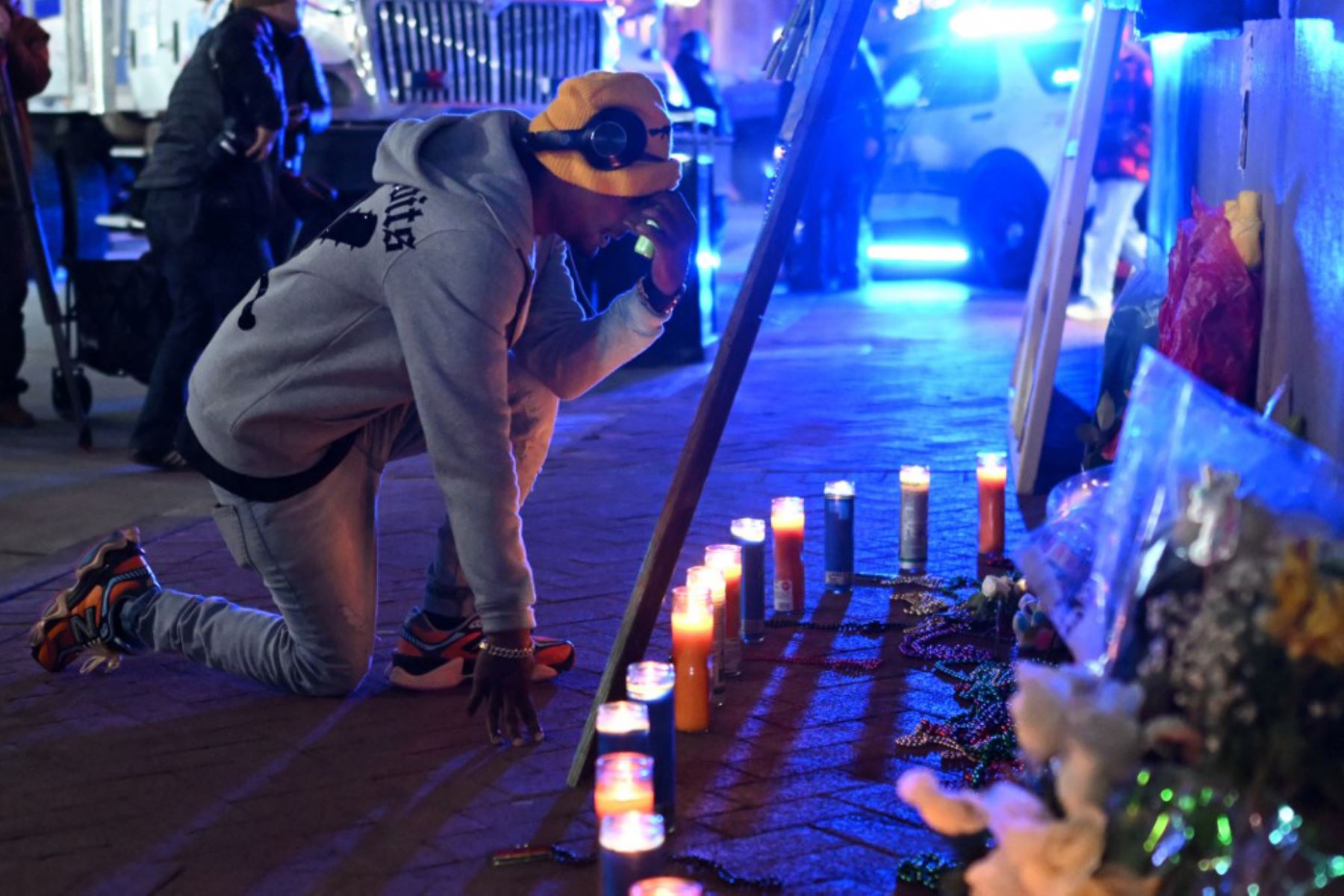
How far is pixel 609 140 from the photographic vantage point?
323 cm

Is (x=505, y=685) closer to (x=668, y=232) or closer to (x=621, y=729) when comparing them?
(x=621, y=729)

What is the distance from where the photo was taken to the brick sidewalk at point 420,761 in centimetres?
283

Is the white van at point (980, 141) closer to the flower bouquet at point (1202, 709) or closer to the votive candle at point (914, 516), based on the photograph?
the votive candle at point (914, 516)

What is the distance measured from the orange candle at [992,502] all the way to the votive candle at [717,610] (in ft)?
4.77

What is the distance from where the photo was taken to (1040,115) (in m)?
12.9

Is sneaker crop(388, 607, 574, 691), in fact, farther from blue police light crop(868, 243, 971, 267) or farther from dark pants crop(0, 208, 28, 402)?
blue police light crop(868, 243, 971, 267)

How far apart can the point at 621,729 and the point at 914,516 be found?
2224mm

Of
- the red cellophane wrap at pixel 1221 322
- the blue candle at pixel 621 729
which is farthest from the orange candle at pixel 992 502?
the blue candle at pixel 621 729

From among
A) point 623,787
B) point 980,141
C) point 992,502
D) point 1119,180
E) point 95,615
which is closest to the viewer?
point 623,787

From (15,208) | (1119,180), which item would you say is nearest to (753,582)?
(15,208)

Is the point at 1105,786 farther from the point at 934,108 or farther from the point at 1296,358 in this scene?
the point at 934,108

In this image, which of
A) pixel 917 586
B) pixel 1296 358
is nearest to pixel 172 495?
pixel 917 586

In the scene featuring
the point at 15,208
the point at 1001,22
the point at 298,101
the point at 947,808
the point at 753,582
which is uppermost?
the point at 1001,22

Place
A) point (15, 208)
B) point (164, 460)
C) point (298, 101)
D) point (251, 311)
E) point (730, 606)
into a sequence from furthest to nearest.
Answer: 1. point (15, 208)
2. point (298, 101)
3. point (164, 460)
4. point (730, 606)
5. point (251, 311)
